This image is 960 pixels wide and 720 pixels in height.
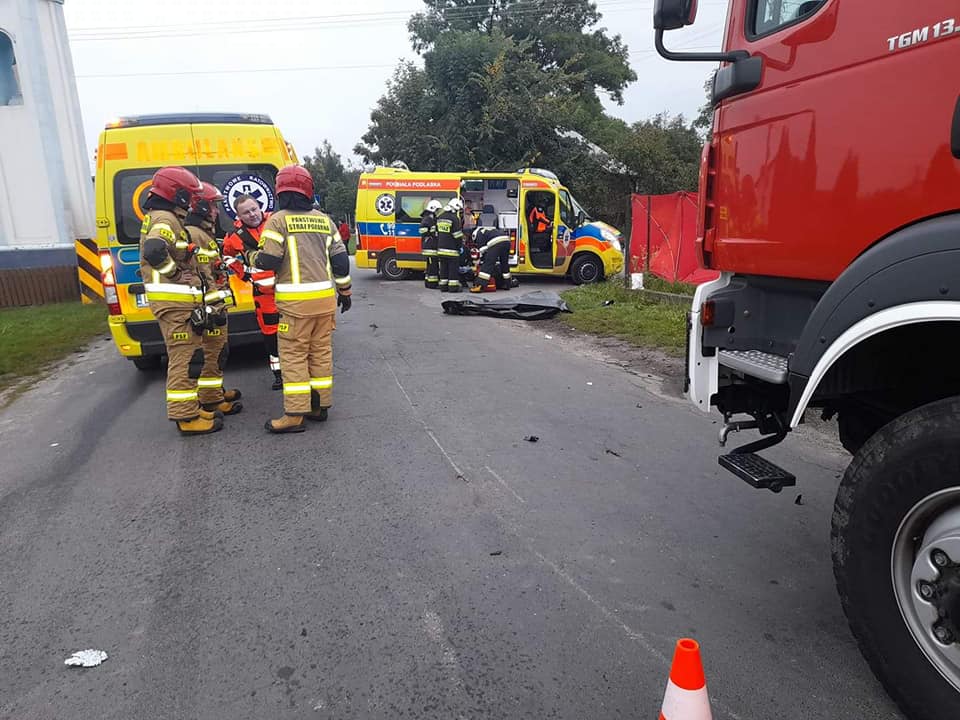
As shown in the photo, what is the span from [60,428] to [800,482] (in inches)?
220

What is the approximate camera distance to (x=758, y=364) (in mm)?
2627

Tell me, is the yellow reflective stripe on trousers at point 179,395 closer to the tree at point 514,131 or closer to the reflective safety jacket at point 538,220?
the reflective safety jacket at point 538,220

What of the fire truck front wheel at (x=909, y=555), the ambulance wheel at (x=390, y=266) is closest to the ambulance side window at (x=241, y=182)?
the fire truck front wheel at (x=909, y=555)

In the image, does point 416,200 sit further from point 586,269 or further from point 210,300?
point 210,300

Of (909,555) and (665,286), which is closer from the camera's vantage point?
(909,555)

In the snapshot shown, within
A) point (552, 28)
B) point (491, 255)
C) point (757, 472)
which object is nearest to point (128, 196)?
point (757, 472)

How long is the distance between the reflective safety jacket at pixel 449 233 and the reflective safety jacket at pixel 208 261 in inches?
314

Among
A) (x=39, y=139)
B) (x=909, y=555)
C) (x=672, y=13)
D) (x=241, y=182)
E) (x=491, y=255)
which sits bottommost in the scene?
(x=909, y=555)

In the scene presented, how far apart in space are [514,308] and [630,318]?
200cm

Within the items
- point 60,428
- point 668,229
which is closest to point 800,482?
point 60,428

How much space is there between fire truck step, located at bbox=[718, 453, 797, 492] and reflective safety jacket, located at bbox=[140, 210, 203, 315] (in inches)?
164

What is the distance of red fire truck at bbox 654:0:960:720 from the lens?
1862 millimetres

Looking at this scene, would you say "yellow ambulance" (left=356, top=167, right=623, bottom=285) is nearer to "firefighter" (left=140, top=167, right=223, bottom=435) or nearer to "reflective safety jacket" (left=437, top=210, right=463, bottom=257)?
"reflective safety jacket" (left=437, top=210, right=463, bottom=257)

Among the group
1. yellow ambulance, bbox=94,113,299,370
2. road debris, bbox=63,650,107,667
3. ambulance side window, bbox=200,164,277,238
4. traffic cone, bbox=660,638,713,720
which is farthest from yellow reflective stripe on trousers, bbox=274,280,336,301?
traffic cone, bbox=660,638,713,720
